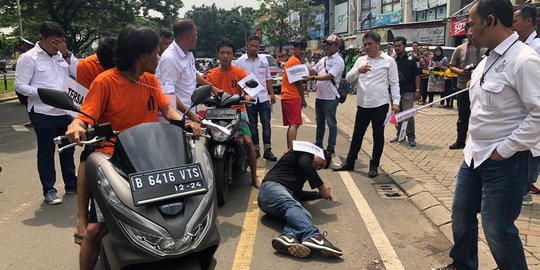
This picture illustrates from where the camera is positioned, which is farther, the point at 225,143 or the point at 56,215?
the point at 225,143

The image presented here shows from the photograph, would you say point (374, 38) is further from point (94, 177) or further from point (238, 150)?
point (94, 177)

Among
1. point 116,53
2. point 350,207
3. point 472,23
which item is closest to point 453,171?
point 350,207

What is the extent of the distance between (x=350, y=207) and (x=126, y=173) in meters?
3.09

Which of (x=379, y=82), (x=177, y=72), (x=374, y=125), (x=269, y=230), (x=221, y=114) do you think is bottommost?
(x=269, y=230)

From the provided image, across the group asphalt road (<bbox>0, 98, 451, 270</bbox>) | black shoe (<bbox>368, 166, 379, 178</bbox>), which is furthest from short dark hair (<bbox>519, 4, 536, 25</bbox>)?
black shoe (<bbox>368, 166, 379, 178</bbox>)

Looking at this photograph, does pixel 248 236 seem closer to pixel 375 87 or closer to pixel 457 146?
pixel 375 87

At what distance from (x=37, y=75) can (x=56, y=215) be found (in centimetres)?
157

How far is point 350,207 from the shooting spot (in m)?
4.83

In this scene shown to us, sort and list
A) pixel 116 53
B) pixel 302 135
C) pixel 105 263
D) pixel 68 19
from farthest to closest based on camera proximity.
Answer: pixel 68 19
pixel 302 135
pixel 116 53
pixel 105 263

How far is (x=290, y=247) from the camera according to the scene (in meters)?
3.54

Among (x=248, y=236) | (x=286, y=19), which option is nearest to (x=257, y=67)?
(x=248, y=236)

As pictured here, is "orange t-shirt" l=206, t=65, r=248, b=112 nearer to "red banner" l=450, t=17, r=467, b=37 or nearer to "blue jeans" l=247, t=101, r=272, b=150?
"blue jeans" l=247, t=101, r=272, b=150

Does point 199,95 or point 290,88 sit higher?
point 199,95

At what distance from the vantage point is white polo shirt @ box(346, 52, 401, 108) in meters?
5.88
